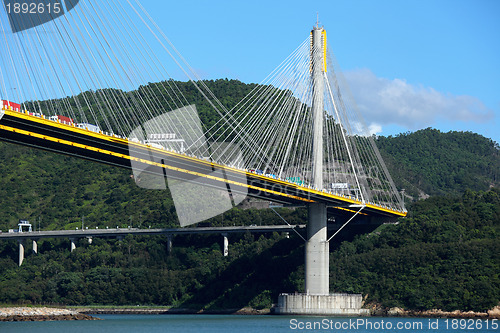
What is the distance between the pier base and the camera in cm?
7475

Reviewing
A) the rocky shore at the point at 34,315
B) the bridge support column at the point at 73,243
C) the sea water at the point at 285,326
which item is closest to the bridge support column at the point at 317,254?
the sea water at the point at 285,326

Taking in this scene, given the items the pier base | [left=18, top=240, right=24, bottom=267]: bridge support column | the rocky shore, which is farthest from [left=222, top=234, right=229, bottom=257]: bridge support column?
the rocky shore

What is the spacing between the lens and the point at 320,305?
74.9m

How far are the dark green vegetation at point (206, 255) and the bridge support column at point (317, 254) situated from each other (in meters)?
7.73

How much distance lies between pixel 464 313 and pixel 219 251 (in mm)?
36104

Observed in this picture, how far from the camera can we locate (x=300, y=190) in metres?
72.3

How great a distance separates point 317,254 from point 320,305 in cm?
520

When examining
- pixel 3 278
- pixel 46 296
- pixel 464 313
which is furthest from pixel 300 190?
pixel 3 278

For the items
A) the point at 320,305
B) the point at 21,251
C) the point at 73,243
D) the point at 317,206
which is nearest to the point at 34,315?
the point at 320,305

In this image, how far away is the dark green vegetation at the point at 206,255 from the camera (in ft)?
266

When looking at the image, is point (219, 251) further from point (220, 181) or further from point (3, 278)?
point (220, 181)

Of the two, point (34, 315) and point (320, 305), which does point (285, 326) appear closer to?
point (320, 305)

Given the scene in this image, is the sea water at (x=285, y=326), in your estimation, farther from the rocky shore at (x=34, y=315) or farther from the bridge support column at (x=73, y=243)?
the bridge support column at (x=73, y=243)

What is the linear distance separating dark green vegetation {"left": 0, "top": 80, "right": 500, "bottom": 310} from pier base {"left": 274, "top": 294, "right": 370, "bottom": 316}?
5302mm
